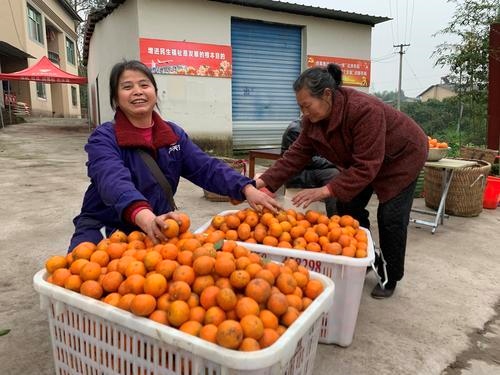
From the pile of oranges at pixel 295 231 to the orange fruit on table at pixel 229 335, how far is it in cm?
87

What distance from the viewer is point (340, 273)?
6.67ft

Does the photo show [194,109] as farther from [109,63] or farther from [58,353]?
[58,353]

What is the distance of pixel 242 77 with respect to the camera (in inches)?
402

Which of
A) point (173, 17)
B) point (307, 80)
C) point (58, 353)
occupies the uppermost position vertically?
point (173, 17)

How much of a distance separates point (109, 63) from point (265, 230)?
11661 millimetres

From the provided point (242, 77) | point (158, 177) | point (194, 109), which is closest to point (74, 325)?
point (158, 177)

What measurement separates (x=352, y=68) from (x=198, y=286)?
10.9 m

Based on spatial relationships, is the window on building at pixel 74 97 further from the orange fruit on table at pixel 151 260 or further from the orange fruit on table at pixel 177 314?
the orange fruit on table at pixel 177 314

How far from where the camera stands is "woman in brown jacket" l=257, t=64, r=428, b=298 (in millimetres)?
2377

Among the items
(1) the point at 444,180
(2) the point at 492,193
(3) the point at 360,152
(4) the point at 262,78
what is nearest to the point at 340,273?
(3) the point at 360,152

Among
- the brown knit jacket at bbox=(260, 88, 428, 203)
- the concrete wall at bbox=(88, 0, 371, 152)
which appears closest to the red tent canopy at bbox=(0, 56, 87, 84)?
the concrete wall at bbox=(88, 0, 371, 152)

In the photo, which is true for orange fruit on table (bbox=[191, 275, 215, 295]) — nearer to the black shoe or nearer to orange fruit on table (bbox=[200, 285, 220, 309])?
orange fruit on table (bbox=[200, 285, 220, 309])

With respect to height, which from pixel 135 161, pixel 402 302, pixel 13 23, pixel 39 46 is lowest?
pixel 402 302

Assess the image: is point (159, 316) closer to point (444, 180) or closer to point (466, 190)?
point (444, 180)
